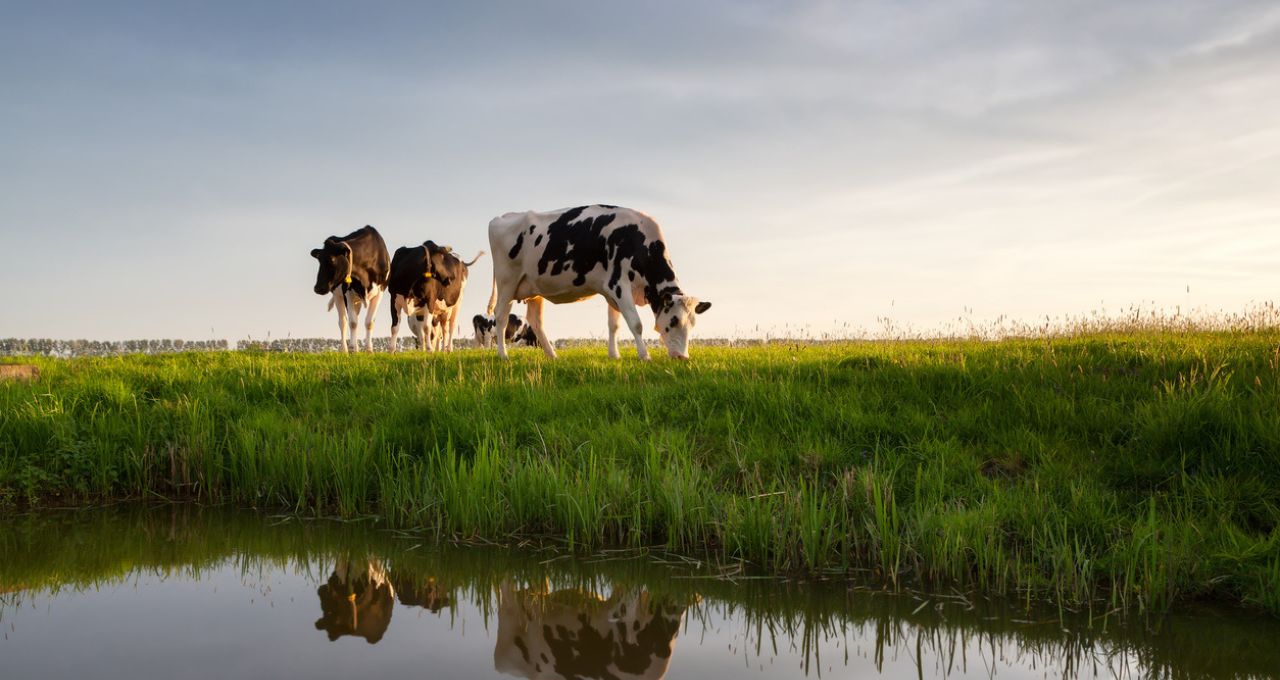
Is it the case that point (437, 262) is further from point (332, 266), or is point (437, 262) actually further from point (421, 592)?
point (421, 592)

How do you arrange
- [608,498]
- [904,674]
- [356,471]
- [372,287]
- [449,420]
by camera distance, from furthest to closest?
[372,287], [449,420], [356,471], [608,498], [904,674]

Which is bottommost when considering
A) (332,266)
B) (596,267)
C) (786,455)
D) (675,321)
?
(786,455)

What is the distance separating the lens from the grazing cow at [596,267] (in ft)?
45.0

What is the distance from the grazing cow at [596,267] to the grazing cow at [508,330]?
31.0 feet

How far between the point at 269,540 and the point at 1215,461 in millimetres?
7832

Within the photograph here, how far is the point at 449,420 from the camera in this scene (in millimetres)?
8852

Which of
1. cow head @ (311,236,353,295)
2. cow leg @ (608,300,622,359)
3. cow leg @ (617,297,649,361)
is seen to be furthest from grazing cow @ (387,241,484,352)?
cow leg @ (617,297,649,361)

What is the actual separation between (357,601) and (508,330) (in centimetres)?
2131

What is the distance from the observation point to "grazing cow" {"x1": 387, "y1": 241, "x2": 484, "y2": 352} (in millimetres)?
21266

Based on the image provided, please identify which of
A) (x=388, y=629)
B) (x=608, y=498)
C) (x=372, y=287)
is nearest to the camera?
(x=388, y=629)

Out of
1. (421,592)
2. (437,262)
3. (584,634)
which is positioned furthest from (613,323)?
(584,634)

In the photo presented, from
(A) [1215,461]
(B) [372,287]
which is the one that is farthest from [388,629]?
(B) [372,287]

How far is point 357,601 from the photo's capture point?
525 cm

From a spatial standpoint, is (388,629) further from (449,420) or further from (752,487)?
(449,420)
